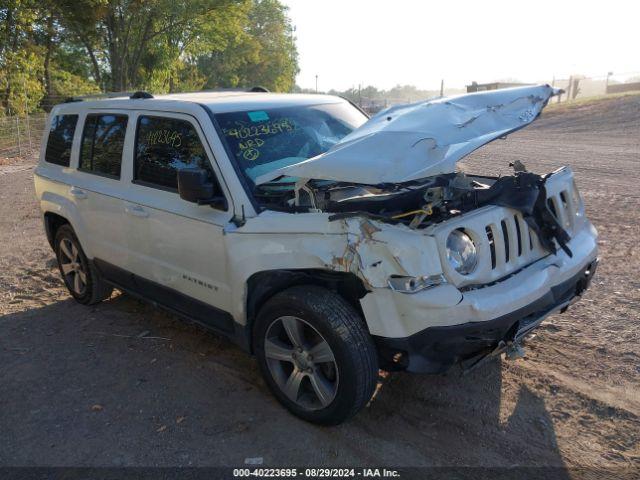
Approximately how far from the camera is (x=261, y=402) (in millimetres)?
3699

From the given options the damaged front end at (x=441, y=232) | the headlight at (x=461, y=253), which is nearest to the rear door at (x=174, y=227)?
the damaged front end at (x=441, y=232)

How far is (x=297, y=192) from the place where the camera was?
11.2ft

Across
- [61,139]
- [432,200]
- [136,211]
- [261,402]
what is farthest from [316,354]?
[61,139]

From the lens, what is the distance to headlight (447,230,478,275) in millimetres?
3068


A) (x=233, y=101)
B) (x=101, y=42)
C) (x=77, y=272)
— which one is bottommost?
(x=77, y=272)

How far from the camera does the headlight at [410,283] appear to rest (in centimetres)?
287

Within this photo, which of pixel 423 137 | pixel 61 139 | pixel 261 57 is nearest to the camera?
pixel 423 137

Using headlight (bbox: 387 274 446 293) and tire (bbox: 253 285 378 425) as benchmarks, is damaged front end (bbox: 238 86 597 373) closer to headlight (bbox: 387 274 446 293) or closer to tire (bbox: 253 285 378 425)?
headlight (bbox: 387 274 446 293)

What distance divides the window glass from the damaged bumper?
1386 millimetres

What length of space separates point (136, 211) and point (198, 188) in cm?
103

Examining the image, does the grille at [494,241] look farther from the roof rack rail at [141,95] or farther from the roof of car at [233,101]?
the roof rack rail at [141,95]

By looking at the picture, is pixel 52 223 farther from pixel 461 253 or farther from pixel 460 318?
pixel 460 318

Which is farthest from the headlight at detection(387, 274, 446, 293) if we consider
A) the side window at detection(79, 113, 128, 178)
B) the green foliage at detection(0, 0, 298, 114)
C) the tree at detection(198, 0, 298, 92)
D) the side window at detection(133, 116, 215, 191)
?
the tree at detection(198, 0, 298, 92)

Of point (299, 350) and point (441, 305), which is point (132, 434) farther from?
point (441, 305)
